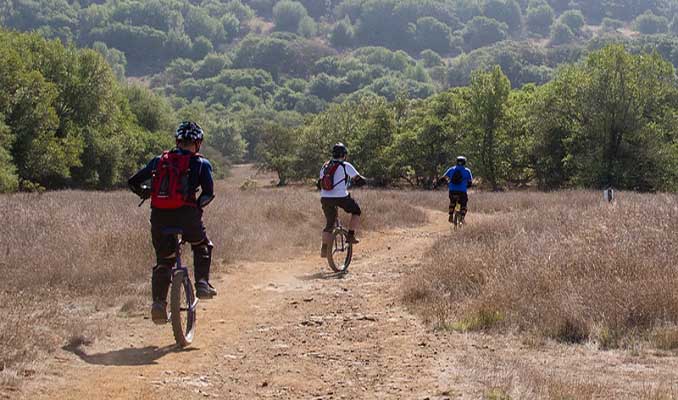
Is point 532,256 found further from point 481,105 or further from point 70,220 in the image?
point 481,105

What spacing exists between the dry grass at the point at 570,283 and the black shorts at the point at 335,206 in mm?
1987

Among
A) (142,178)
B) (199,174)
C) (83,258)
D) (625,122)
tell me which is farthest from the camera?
(625,122)

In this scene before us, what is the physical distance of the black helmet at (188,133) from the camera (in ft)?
21.3

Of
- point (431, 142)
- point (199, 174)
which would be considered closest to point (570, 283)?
point (199, 174)

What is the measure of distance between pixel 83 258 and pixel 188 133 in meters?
3.83

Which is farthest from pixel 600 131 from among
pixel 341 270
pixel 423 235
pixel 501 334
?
pixel 501 334

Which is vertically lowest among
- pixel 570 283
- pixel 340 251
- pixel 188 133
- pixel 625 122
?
pixel 340 251

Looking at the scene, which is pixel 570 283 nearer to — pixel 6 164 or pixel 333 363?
pixel 333 363

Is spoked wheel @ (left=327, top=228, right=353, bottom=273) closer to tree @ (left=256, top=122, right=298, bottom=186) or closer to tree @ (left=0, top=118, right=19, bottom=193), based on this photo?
tree @ (left=0, top=118, right=19, bottom=193)

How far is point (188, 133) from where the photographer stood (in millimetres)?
6504

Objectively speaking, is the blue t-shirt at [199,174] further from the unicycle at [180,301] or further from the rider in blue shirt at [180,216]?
the unicycle at [180,301]

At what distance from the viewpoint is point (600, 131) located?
38.6 m

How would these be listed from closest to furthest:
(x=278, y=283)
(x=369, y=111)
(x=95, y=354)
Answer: (x=95, y=354)
(x=278, y=283)
(x=369, y=111)

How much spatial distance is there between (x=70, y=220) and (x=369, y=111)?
51.3 metres
